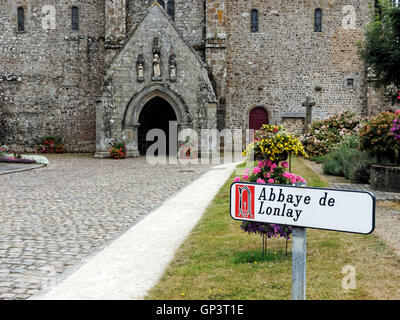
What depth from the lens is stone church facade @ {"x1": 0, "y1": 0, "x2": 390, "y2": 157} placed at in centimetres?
2511

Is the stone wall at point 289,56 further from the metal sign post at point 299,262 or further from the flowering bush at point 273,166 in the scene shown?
the metal sign post at point 299,262

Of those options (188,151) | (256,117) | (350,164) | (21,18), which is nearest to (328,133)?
(350,164)

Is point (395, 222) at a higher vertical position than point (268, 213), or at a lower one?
lower

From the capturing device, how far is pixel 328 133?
723 inches

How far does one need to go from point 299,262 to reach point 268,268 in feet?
8.15

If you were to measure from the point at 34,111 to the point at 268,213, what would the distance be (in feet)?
88.1

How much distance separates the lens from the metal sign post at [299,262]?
2648 millimetres

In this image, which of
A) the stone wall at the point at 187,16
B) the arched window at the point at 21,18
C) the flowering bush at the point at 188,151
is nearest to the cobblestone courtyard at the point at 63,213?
the flowering bush at the point at 188,151

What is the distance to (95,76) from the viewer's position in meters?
26.6

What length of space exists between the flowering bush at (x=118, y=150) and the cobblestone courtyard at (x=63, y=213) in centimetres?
469

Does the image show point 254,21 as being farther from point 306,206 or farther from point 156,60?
point 306,206

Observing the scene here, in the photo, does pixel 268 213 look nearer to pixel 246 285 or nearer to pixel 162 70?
pixel 246 285

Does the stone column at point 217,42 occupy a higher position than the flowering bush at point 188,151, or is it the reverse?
the stone column at point 217,42

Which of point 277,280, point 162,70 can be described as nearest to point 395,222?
point 277,280
